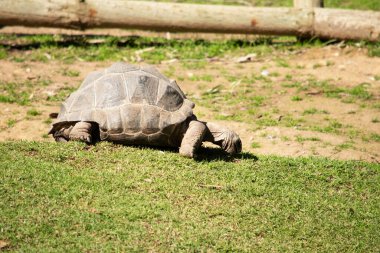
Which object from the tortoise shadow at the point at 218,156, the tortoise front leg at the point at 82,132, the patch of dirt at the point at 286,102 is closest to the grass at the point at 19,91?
the patch of dirt at the point at 286,102

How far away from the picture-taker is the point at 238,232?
5043 millimetres

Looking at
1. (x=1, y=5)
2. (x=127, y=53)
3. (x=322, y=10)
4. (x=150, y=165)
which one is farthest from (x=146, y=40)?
(x=150, y=165)

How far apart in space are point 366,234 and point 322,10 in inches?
283

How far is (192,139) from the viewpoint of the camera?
6.22 meters

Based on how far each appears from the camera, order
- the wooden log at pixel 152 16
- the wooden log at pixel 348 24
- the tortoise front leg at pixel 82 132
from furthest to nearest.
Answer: the wooden log at pixel 348 24 → the wooden log at pixel 152 16 → the tortoise front leg at pixel 82 132

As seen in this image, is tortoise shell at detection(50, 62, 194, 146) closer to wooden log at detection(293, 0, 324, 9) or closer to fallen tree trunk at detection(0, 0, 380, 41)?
fallen tree trunk at detection(0, 0, 380, 41)

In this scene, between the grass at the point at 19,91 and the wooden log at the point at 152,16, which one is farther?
the wooden log at the point at 152,16

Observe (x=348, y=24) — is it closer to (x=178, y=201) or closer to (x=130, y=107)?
(x=130, y=107)

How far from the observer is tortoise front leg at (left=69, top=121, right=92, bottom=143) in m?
6.29

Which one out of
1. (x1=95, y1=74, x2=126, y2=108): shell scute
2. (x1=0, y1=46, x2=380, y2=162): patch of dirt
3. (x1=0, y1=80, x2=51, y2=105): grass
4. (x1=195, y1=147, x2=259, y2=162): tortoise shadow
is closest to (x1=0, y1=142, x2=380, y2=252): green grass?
(x1=195, y1=147, x2=259, y2=162): tortoise shadow

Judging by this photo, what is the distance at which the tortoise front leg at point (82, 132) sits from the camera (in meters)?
6.29

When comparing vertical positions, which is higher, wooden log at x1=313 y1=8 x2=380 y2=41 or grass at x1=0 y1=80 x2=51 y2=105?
wooden log at x1=313 y1=8 x2=380 y2=41

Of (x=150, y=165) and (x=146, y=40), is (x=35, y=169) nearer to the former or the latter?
(x=150, y=165)

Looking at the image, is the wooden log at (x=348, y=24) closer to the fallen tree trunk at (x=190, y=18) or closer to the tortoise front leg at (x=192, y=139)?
the fallen tree trunk at (x=190, y=18)
